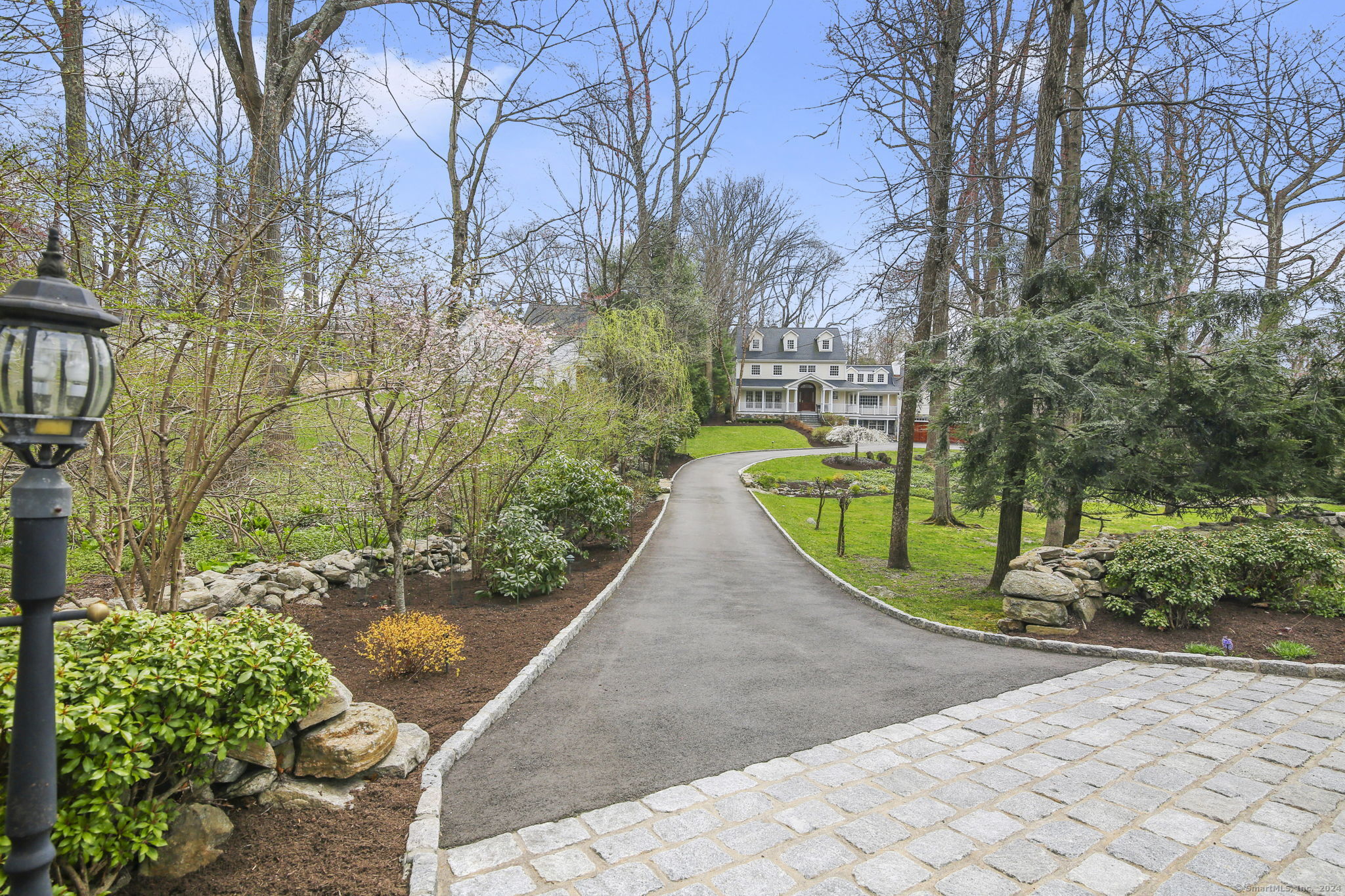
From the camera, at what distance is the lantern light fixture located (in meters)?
1.82

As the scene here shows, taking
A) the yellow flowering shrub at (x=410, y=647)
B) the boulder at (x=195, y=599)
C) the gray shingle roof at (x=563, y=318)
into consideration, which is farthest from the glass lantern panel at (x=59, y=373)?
the gray shingle roof at (x=563, y=318)

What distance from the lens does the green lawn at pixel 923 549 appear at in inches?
355

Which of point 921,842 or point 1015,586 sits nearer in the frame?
point 921,842

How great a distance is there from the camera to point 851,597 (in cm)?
940

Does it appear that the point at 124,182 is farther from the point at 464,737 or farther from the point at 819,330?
the point at 819,330

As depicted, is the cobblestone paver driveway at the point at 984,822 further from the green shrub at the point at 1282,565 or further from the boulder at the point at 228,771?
the green shrub at the point at 1282,565

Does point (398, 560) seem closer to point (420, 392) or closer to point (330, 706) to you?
point (420, 392)

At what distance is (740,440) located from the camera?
120 ft

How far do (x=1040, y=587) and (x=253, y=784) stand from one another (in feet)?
24.9

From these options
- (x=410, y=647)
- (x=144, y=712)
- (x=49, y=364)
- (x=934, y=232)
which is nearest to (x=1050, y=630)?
(x=934, y=232)

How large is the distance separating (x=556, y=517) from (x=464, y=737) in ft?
22.8

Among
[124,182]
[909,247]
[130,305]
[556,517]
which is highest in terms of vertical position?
[909,247]

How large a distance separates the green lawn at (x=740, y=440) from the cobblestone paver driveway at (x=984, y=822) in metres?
25.4

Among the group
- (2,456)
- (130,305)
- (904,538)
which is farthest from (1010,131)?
(2,456)
